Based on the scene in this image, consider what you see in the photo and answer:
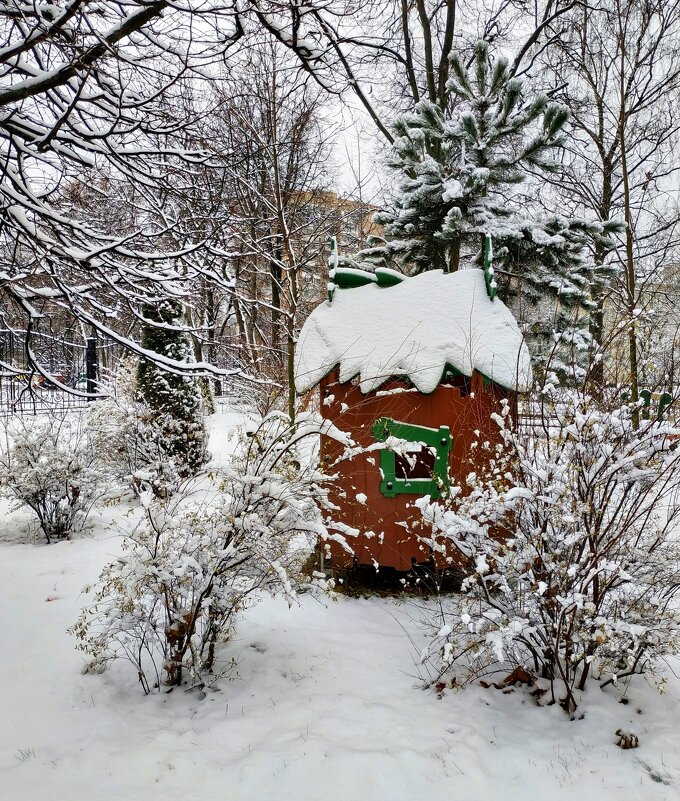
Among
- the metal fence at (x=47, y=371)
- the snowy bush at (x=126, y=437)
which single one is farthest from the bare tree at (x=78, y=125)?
the snowy bush at (x=126, y=437)

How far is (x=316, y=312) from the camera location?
15.2 ft

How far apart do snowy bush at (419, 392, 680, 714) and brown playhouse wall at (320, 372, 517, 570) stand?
0.99 m

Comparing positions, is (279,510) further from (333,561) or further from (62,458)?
(62,458)

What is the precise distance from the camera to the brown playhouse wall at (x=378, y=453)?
394cm

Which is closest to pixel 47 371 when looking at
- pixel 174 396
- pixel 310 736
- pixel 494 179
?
pixel 310 736

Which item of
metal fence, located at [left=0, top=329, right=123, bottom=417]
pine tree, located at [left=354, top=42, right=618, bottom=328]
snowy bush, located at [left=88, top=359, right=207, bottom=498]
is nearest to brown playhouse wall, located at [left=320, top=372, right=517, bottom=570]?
metal fence, located at [left=0, top=329, right=123, bottom=417]

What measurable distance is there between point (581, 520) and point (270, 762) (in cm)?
198

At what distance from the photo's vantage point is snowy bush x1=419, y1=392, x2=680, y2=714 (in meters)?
2.58

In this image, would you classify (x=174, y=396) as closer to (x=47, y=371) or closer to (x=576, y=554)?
(x=47, y=371)

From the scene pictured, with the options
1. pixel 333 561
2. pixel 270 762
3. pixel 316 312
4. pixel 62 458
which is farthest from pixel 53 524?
pixel 270 762

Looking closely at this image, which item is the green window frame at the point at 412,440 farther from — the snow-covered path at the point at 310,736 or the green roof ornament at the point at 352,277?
the green roof ornament at the point at 352,277

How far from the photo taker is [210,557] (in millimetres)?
2891

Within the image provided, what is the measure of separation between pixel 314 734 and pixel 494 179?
6515 mm

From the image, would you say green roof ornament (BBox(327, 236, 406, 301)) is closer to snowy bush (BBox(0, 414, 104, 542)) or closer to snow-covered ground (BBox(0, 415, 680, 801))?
snow-covered ground (BBox(0, 415, 680, 801))
